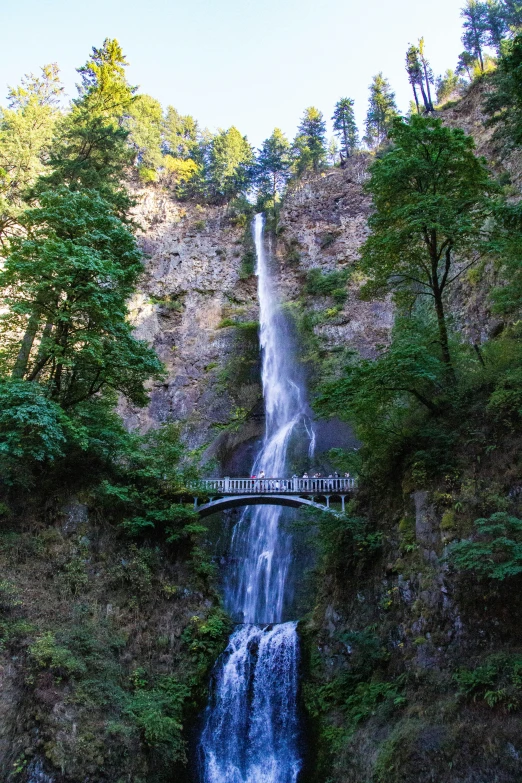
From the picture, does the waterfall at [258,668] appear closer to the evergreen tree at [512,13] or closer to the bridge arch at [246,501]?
the bridge arch at [246,501]

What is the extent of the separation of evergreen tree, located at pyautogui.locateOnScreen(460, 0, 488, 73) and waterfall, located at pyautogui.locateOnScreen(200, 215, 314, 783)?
34.7 metres

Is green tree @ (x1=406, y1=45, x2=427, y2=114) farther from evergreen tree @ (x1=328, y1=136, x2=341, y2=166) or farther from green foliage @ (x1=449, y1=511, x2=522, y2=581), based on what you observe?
green foliage @ (x1=449, y1=511, x2=522, y2=581)

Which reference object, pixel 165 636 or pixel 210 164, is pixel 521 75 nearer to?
pixel 165 636

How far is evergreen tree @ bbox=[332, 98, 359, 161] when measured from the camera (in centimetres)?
4403

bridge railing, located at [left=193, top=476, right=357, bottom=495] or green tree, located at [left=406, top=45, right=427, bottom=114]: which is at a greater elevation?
green tree, located at [left=406, top=45, right=427, bottom=114]

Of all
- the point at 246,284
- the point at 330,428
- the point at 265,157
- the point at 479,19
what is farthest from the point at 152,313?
the point at 479,19

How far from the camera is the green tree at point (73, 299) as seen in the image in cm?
1270

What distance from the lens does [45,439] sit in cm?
1120

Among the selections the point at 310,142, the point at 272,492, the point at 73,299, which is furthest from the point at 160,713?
the point at 310,142

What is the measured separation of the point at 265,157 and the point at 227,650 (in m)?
40.2

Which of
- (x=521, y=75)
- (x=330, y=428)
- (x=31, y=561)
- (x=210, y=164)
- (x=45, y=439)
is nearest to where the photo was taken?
(x=521, y=75)

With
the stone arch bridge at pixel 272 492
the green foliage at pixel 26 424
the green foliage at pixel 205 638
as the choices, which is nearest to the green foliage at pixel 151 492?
the stone arch bridge at pixel 272 492

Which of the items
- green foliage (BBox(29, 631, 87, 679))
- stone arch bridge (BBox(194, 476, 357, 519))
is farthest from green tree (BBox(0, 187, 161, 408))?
green foliage (BBox(29, 631, 87, 679))

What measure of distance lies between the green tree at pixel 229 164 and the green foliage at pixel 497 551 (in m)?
37.2
